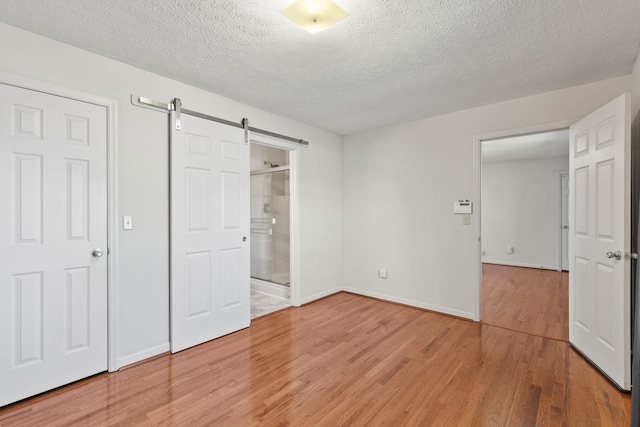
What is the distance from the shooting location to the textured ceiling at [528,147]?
15.8ft

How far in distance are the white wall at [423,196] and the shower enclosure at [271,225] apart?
99 cm

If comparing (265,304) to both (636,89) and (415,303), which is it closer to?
(415,303)

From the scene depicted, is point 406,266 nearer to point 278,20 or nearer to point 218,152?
point 218,152

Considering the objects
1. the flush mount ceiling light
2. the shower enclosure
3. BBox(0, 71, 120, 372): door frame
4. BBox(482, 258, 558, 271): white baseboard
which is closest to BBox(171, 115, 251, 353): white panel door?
BBox(0, 71, 120, 372): door frame

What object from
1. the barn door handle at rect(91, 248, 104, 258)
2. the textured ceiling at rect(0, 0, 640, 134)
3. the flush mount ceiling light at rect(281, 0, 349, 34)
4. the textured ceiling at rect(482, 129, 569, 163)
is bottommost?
the barn door handle at rect(91, 248, 104, 258)

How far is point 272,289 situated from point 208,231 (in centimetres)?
189

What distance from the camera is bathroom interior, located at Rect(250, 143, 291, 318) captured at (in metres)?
4.36

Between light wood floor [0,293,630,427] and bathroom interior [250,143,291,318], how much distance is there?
132cm

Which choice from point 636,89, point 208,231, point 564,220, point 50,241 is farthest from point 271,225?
point 564,220

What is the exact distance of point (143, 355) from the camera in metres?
2.55

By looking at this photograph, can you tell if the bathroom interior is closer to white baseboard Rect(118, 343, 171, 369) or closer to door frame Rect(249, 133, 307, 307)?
door frame Rect(249, 133, 307, 307)

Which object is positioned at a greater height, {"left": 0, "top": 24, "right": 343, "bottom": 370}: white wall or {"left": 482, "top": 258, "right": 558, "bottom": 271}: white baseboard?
{"left": 0, "top": 24, "right": 343, "bottom": 370}: white wall

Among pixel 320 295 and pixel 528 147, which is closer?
pixel 320 295

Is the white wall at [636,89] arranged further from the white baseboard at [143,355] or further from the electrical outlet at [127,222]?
the white baseboard at [143,355]
